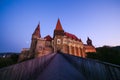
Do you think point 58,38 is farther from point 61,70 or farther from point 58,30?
point 61,70

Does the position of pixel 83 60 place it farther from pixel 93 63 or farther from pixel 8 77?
pixel 8 77

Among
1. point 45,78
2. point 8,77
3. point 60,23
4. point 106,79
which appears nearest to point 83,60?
point 106,79

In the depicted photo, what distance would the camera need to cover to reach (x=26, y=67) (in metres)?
1.87

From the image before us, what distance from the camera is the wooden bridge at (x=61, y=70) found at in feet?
5.24

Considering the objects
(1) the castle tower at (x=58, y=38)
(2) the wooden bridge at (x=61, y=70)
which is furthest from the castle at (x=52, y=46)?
(2) the wooden bridge at (x=61, y=70)

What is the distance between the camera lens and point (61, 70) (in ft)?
5.34

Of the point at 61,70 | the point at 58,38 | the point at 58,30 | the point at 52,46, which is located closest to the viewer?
the point at 61,70

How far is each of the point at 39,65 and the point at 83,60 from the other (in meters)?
0.96

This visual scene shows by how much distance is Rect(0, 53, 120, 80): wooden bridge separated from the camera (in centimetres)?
160

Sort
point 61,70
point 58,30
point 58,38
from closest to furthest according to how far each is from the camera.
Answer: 1. point 61,70
2. point 58,38
3. point 58,30

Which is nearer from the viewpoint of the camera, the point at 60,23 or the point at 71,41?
the point at 71,41

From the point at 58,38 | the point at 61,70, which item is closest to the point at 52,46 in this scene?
the point at 58,38

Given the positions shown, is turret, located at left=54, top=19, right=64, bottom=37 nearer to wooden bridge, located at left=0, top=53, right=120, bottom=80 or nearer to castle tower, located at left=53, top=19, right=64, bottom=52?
castle tower, located at left=53, top=19, right=64, bottom=52

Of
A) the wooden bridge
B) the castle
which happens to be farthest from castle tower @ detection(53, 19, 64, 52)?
the wooden bridge
